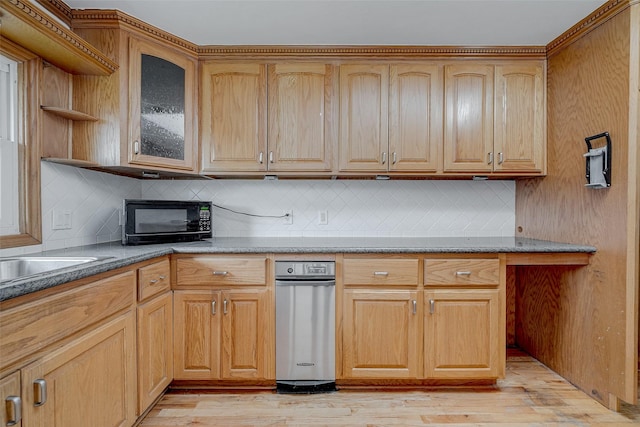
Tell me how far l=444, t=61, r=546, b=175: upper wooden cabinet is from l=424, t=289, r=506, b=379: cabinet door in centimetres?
90

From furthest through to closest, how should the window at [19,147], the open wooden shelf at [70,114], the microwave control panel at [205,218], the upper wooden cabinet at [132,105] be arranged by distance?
the microwave control panel at [205,218], the upper wooden cabinet at [132,105], the open wooden shelf at [70,114], the window at [19,147]

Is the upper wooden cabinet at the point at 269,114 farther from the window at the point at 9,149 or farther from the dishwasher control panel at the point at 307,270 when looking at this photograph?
the window at the point at 9,149

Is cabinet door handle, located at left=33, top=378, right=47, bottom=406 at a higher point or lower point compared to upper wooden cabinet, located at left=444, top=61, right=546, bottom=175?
lower

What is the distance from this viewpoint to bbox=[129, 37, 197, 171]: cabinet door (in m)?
2.08

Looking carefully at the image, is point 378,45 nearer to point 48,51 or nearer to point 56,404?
point 48,51

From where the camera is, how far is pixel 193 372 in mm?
2111

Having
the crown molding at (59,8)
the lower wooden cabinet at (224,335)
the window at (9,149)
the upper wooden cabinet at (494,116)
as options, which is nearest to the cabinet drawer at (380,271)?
Answer: the lower wooden cabinet at (224,335)

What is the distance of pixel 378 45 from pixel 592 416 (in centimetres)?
254

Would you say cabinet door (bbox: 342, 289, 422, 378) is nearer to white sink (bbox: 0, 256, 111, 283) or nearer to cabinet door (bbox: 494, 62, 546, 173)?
cabinet door (bbox: 494, 62, 546, 173)

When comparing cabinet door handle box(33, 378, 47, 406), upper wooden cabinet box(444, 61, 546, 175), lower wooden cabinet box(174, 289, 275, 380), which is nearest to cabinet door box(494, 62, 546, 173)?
upper wooden cabinet box(444, 61, 546, 175)

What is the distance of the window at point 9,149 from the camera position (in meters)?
1.68

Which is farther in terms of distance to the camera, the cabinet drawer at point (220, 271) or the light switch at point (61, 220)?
the cabinet drawer at point (220, 271)

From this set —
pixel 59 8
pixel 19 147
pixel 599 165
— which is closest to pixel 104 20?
pixel 59 8

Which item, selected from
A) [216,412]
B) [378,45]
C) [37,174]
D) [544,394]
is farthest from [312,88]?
[544,394]
